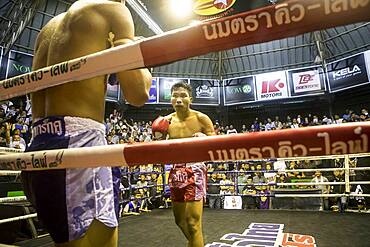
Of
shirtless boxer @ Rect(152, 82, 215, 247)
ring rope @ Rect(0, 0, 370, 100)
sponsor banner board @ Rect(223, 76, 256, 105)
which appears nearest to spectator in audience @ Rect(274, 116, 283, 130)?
sponsor banner board @ Rect(223, 76, 256, 105)

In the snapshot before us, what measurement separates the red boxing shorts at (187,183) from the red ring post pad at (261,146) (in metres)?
1.58

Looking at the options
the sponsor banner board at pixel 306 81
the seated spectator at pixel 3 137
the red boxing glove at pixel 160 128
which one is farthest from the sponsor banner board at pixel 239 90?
the red boxing glove at pixel 160 128

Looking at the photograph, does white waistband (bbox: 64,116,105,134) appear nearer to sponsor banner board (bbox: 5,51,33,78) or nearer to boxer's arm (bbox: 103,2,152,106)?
boxer's arm (bbox: 103,2,152,106)

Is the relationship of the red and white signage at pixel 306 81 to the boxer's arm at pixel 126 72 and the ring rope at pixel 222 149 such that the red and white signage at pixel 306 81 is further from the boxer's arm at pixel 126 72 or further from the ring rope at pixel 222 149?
the ring rope at pixel 222 149

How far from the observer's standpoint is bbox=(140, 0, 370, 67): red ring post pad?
616 millimetres

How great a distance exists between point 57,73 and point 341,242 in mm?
2999

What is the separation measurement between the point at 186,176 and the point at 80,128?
5.02 ft

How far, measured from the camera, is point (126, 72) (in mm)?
969

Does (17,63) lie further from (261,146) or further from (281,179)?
(261,146)

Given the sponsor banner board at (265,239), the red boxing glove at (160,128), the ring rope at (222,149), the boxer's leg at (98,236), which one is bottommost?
the sponsor banner board at (265,239)

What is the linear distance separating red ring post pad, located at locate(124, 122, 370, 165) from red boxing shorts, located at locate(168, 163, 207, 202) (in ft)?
5.19

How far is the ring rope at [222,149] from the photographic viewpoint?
2.02 feet

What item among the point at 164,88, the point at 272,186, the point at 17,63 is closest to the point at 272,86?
the point at 164,88

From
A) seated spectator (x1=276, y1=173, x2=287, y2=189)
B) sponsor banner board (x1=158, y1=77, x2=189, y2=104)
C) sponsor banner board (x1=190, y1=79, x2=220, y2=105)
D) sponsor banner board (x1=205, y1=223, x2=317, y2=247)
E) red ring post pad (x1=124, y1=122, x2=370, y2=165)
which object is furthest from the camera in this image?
sponsor banner board (x1=190, y1=79, x2=220, y2=105)
